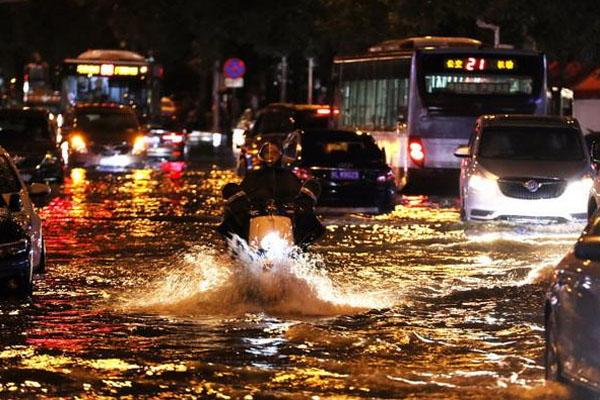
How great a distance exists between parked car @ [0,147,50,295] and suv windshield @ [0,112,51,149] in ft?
44.5

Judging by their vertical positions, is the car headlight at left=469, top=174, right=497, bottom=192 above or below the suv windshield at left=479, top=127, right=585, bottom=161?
below

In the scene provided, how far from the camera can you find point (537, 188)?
22297 millimetres

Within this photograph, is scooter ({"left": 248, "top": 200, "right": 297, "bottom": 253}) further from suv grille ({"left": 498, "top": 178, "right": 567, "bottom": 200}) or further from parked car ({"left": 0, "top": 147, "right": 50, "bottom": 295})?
suv grille ({"left": 498, "top": 178, "right": 567, "bottom": 200})

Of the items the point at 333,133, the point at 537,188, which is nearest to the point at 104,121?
the point at 333,133

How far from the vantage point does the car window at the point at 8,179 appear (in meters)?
15.2

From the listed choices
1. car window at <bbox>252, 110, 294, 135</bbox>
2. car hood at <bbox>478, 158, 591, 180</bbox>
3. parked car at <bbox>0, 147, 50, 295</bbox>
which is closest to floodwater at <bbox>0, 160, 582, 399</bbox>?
parked car at <bbox>0, 147, 50, 295</bbox>

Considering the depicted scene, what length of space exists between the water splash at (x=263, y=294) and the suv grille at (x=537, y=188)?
26.0ft

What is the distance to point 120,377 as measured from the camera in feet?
34.1

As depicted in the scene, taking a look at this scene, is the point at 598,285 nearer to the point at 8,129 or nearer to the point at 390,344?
the point at 390,344

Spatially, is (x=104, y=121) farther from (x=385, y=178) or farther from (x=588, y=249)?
(x=588, y=249)

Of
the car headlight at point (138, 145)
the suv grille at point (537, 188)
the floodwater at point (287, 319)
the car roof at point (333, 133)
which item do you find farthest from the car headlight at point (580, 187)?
the car headlight at point (138, 145)

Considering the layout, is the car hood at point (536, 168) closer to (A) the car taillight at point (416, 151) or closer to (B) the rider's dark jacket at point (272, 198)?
(A) the car taillight at point (416, 151)

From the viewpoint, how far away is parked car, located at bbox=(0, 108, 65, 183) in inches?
1133

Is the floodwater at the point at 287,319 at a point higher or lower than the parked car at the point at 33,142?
lower
